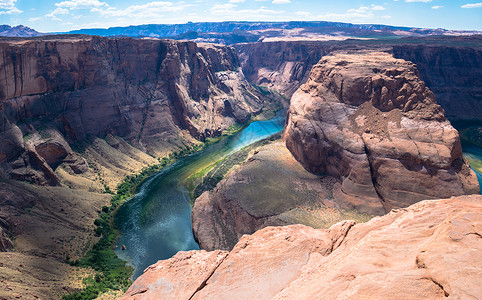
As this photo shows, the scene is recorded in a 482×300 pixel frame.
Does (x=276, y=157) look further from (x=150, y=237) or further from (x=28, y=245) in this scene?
(x=28, y=245)

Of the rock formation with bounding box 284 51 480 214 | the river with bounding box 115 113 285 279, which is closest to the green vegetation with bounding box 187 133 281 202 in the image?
the river with bounding box 115 113 285 279

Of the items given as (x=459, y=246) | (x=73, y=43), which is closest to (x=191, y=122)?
(x=73, y=43)

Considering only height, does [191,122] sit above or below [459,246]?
below

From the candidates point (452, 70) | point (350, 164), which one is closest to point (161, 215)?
point (350, 164)

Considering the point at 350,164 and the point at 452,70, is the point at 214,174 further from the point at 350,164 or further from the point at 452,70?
the point at 452,70

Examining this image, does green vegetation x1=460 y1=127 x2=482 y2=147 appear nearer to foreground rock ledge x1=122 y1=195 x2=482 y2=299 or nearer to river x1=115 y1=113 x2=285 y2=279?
river x1=115 y1=113 x2=285 y2=279

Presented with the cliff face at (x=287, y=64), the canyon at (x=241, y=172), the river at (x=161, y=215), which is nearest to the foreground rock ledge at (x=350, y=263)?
the canyon at (x=241, y=172)

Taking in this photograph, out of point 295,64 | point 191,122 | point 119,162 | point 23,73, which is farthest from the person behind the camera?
point 295,64
